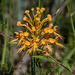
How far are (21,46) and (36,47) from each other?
0.18 metres

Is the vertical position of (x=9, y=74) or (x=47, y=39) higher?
(x=47, y=39)

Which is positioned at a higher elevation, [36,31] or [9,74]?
[36,31]

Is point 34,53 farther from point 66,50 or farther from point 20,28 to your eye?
point 66,50

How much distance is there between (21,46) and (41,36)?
185 millimetres

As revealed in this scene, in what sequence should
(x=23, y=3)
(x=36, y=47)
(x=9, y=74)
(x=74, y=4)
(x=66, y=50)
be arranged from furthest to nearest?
1. (x=23, y=3)
2. (x=74, y=4)
3. (x=66, y=50)
4. (x=9, y=74)
5. (x=36, y=47)

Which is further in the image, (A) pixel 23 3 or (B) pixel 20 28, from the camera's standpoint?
(A) pixel 23 3

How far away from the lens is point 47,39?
1109 mm

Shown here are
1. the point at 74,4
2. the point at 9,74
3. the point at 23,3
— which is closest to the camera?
the point at 9,74

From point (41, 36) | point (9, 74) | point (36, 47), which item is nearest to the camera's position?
point (36, 47)

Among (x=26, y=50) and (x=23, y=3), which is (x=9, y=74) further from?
(x=23, y=3)

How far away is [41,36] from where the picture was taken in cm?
111

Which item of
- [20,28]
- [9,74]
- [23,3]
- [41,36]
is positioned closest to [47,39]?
[41,36]

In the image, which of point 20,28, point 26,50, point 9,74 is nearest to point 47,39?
point 26,50

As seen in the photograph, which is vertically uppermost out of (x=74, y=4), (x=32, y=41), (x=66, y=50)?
(x=74, y=4)
